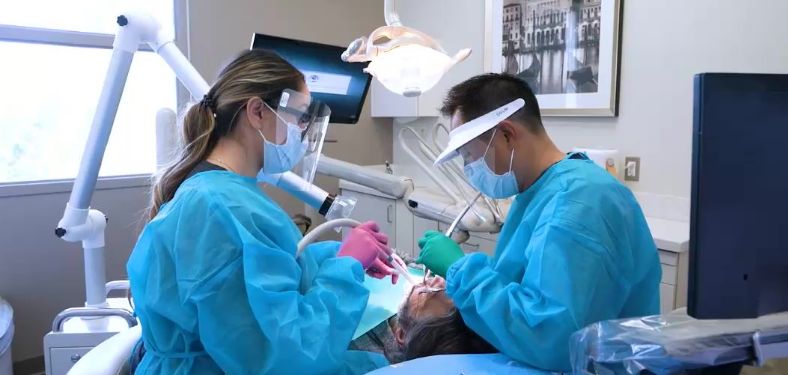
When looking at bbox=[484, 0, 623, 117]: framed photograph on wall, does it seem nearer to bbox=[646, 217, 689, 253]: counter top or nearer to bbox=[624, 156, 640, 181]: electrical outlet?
bbox=[624, 156, 640, 181]: electrical outlet

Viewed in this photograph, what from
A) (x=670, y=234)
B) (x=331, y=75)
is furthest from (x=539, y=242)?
(x=331, y=75)

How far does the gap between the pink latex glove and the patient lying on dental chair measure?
0.19m

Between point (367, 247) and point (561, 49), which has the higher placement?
point (561, 49)

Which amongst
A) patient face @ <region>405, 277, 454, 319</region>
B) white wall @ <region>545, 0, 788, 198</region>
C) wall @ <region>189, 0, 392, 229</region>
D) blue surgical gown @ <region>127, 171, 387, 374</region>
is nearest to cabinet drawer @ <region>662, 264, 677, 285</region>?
white wall @ <region>545, 0, 788, 198</region>

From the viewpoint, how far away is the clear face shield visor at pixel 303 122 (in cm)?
122

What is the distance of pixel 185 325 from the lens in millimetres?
1007

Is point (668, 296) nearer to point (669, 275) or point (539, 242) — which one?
point (669, 275)

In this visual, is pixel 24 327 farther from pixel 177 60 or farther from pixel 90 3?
pixel 177 60

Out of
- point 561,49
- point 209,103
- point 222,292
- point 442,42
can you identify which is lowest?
point 222,292

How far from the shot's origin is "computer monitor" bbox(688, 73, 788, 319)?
0.57 metres

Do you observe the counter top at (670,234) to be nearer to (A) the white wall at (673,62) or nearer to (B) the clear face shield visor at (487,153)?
(A) the white wall at (673,62)

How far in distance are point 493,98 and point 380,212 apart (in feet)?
6.83

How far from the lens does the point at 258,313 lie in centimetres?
98

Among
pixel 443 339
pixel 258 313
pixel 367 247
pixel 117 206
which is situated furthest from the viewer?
pixel 117 206
